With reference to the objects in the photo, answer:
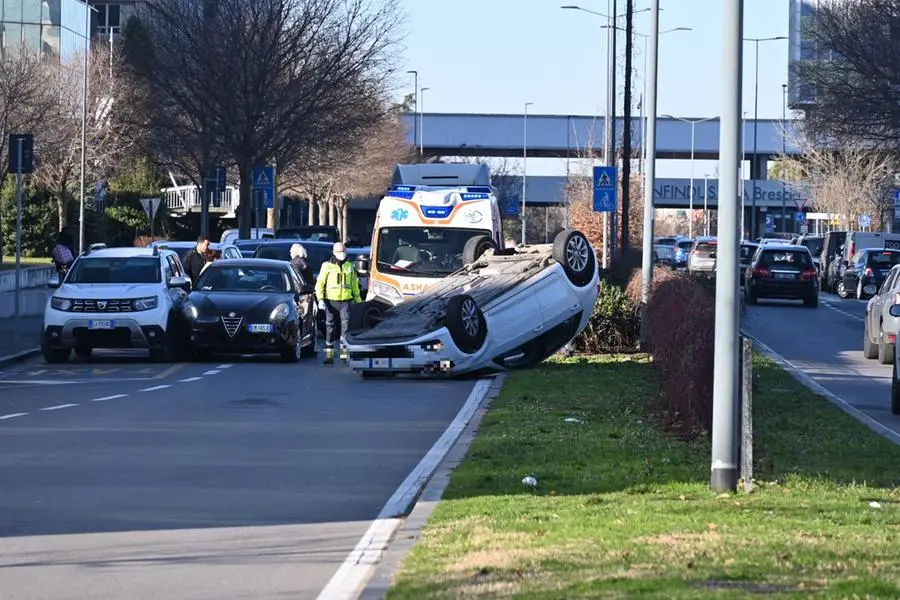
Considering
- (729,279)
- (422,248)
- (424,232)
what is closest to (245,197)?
(424,232)

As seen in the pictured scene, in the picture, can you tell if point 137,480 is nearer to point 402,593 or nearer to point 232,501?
point 232,501

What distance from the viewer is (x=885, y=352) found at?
26.1m

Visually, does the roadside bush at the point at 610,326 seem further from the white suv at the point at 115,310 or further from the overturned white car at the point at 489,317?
the white suv at the point at 115,310

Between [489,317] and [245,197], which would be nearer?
[489,317]

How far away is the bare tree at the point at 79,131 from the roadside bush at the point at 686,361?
1560 inches

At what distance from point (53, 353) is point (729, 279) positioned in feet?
51.8

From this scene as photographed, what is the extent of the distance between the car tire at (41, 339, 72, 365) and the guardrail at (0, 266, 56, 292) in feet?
49.0

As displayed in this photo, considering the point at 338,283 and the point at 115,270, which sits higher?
the point at 115,270

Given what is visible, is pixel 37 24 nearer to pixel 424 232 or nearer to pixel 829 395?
pixel 424 232

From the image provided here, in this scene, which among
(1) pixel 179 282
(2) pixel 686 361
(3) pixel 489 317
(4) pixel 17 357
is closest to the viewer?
(2) pixel 686 361

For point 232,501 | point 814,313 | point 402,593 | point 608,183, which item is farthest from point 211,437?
point 814,313

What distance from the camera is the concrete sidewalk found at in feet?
83.0

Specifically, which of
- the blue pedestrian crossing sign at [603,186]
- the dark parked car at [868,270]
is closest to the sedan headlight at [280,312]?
the blue pedestrian crossing sign at [603,186]

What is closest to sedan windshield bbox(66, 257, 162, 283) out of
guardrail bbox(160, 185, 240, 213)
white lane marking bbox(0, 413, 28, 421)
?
white lane marking bbox(0, 413, 28, 421)
